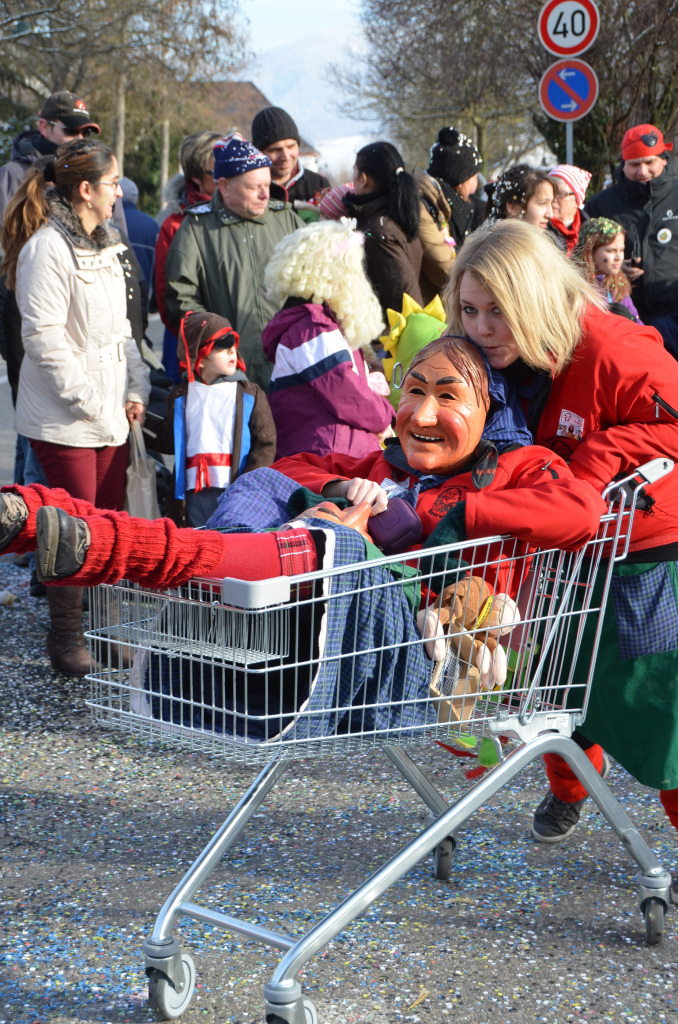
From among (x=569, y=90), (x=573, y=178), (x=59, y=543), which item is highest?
(x=569, y=90)

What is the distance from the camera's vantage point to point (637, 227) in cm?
665

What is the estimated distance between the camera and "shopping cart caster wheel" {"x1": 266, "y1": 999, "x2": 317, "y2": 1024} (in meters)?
2.25

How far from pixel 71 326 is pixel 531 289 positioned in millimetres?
2500

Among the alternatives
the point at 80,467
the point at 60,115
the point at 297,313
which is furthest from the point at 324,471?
the point at 60,115

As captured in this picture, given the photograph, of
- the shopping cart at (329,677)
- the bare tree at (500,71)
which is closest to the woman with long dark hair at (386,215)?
the shopping cart at (329,677)

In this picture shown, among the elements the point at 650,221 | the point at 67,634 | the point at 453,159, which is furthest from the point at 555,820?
the point at 650,221

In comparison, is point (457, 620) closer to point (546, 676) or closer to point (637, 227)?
point (546, 676)

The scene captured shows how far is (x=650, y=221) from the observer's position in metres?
6.63

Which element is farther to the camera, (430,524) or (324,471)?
(324,471)

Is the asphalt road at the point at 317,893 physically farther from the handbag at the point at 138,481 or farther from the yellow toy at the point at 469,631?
the handbag at the point at 138,481

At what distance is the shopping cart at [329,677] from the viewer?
2.19m

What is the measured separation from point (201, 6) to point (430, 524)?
33.8m

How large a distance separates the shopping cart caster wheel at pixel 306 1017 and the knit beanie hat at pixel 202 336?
8.95ft

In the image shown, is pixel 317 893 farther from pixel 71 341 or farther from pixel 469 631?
pixel 71 341
